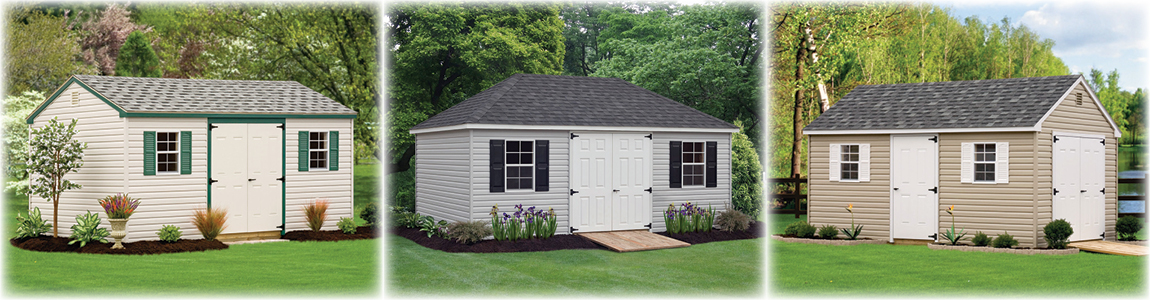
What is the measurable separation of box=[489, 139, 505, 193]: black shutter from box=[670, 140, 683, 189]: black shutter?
2886mm

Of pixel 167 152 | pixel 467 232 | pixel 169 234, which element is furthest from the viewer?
pixel 167 152

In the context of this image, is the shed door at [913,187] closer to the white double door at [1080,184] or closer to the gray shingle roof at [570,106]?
the white double door at [1080,184]

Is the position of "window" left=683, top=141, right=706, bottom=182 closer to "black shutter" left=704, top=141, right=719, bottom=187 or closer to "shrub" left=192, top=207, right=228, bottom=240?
"black shutter" left=704, top=141, right=719, bottom=187

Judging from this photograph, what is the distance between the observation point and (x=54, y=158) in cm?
1290

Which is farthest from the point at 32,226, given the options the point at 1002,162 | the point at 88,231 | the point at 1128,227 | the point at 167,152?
the point at 1128,227

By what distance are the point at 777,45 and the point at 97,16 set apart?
2042cm

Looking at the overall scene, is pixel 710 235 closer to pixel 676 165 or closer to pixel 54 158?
pixel 676 165

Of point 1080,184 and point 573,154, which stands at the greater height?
point 573,154

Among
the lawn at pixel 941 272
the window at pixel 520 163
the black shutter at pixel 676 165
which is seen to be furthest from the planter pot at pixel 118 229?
the lawn at pixel 941 272

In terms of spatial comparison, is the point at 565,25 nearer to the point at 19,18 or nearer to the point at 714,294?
the point at 714,294

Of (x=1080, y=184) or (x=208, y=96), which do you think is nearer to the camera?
(x=1080, y=184)

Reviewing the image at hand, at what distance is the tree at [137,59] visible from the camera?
764 inches

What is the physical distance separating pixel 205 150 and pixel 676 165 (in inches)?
293

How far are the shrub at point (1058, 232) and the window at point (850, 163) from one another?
9.41ft
